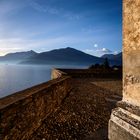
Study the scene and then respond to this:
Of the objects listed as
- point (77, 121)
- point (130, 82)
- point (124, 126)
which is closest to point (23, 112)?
point (77, 121)

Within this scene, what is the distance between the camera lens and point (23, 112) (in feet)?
15.9

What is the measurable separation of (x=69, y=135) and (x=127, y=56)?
3.01 meters

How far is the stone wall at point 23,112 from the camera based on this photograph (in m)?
4.06

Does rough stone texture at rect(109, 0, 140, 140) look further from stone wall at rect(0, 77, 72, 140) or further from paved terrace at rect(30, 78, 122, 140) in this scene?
paved terrace at rect(30, 78, 122, 140)

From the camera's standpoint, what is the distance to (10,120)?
419 cm

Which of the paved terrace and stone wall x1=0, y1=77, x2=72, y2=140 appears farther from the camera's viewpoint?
the paved terrace

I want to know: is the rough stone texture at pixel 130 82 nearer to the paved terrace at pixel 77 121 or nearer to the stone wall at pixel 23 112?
the stone wall at pixel 23 112

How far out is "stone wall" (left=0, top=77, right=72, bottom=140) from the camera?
406 centimetres

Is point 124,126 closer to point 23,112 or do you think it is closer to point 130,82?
point 130,82

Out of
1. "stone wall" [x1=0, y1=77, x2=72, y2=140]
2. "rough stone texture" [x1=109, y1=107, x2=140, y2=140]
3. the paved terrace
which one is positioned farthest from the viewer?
the paved terrace

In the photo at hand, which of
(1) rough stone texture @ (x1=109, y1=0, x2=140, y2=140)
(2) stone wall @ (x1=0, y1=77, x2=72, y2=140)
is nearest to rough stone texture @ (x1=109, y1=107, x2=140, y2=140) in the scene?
(1) rough stone texture @ (x1=109, y1=0, x2=140, y2=140)

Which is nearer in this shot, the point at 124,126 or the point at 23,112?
the point at 124,126

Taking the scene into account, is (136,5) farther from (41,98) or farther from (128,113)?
(41,98)

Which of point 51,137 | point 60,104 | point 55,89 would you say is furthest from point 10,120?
point 60,104
